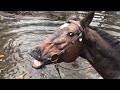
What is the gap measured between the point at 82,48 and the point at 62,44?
18 cm

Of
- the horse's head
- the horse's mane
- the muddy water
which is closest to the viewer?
the horse's head

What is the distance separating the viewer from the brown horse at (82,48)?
6.93 feet

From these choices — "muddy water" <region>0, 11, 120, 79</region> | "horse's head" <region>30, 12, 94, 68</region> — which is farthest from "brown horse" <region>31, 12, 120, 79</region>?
"muddy water" <region>0, 11, 120, 79</region>

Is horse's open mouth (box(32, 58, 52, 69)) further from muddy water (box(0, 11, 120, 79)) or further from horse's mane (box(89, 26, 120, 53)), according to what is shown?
horse's mane (box(89, 26, 120, 53))

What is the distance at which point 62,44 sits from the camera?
2129 millimetres

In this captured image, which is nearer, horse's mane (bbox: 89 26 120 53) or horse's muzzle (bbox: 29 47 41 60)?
horse's muzzle (bbox: 29 47 41 60)

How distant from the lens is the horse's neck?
2.20 metres

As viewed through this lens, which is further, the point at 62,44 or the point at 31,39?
the point at 31,39

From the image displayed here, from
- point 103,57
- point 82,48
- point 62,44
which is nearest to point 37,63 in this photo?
point 62,44

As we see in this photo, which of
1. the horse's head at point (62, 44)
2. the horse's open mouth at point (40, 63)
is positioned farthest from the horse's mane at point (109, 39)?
the horse's open mouth at point (40, 63)

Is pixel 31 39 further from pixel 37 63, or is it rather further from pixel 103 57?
pixel 103 57

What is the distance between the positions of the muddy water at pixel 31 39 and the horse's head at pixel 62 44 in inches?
10.5
